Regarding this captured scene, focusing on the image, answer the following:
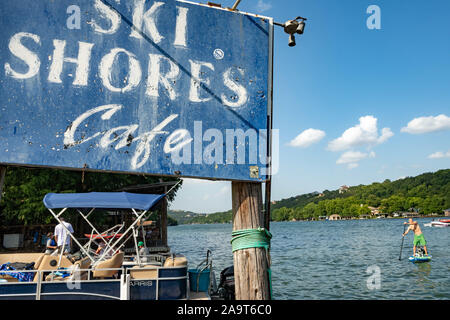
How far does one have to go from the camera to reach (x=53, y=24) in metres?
3.98

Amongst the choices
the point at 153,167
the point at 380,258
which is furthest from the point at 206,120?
the point at 380,258

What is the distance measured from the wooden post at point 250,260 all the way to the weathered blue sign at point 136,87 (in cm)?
34

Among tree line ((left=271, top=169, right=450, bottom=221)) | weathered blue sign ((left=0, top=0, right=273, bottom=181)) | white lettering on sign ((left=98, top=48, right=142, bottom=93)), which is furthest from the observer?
tree line ((left=271, top=169, right=450, bottom=221))

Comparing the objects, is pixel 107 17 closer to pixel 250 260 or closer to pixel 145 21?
pixel 145 21

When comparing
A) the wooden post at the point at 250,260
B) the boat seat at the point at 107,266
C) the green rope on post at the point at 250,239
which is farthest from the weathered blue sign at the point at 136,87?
the boat seat at the point at 107,266

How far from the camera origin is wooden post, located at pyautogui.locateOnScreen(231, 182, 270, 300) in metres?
3.70

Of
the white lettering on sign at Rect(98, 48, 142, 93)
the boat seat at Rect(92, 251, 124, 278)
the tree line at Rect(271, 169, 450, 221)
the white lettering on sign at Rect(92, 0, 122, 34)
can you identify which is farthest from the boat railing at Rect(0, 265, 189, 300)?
the tree line at Rect(271, 169, 450, 221)

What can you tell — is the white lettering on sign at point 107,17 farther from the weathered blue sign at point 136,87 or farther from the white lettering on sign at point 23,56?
the white lettering on sign at point 23,56

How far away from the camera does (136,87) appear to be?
4164mm

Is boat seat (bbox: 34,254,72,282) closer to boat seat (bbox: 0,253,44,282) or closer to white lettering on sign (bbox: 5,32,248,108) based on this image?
boat seat (bbox: 0,253,44,282)

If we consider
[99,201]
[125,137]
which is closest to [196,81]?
[125,137]

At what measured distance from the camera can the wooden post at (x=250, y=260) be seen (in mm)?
3703

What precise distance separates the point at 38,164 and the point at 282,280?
20.7m

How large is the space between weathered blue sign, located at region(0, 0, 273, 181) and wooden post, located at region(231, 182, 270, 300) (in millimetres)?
340
